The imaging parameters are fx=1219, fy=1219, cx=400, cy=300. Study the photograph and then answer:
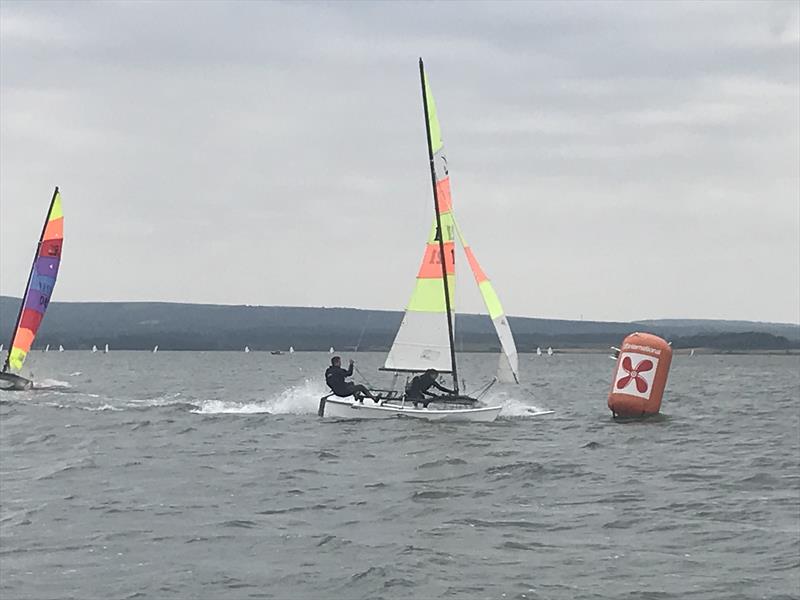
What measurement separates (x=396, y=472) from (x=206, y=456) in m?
4.44

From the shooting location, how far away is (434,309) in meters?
29.5

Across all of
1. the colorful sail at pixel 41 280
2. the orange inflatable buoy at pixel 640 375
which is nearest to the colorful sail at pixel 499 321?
the orange inflatable buoy at pixel 640 375

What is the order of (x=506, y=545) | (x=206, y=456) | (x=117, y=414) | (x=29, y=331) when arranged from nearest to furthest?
1. (x=506, y=545)
2. (x=206, y=456)
3. (x=117, y=414)
4. (x=29, y=331)

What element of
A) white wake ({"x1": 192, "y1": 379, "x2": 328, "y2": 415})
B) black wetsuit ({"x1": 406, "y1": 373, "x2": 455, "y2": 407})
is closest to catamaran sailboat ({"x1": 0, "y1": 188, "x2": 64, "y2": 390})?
white wake ({"x1": 192, "y1": 379, "x2": 328, "y2": 415})

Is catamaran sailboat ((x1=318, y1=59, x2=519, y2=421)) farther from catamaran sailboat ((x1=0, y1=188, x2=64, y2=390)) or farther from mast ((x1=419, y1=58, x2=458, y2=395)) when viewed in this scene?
catamaran sailboat ((x1=0, y1=188, x2=64, y2=390))

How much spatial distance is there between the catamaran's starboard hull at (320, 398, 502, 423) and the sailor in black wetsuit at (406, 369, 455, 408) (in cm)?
21

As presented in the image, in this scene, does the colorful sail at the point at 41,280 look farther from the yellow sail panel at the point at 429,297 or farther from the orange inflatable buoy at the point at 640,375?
the orange inflatable buoy at the point at 640,375

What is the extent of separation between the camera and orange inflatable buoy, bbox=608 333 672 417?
2948 centimetres

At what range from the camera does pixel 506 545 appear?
13.3 m

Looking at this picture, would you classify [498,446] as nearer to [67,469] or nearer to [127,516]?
[67,469]

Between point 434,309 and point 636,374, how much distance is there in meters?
5.28

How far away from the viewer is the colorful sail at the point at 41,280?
138 ft

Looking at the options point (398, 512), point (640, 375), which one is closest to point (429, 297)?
point (640, 375)

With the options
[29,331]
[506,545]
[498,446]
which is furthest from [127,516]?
[29,331]
